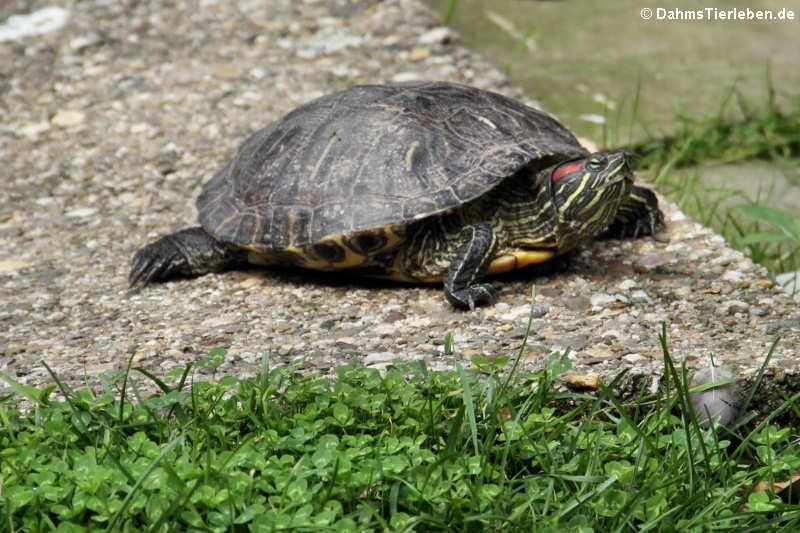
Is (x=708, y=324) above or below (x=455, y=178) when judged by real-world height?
below

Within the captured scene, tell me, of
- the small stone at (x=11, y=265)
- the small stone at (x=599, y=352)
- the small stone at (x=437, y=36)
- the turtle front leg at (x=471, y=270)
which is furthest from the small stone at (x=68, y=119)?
the small stone at (x=599, y=352)

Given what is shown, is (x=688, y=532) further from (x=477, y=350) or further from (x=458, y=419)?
(x=477, y=350)

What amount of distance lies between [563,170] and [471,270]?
635mm

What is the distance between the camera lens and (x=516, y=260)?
152 inches

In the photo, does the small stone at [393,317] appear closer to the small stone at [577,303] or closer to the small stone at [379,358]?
the small stone at [379,358]

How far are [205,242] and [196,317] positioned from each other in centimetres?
55

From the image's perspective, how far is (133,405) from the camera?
2854 millimetres

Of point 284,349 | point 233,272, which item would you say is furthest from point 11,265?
point 284,349

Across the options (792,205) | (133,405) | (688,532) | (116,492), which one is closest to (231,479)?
(116,492)

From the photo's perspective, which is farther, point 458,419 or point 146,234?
point 146,234

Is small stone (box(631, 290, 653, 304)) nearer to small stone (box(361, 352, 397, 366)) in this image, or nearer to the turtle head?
the turtle head

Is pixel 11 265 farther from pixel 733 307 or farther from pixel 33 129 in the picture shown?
pixel 733 307

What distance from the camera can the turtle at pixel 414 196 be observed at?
3.74 meters

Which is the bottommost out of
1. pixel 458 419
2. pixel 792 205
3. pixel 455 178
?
pixel 792 205
